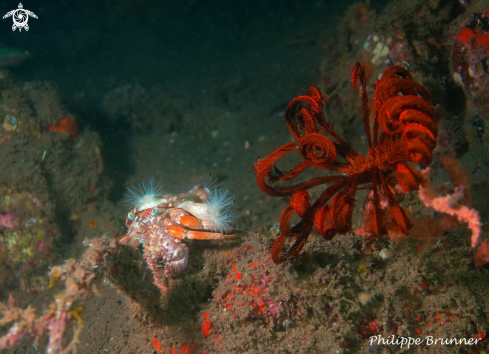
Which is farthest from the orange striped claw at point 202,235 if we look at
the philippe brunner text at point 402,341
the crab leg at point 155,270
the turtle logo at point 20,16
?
the turtle logo at point 20,16

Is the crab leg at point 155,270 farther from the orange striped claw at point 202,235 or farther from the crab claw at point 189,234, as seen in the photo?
the orange striped claw at point 202,235

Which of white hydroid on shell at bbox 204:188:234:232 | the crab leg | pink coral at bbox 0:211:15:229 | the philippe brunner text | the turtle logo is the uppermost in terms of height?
the turtle logo

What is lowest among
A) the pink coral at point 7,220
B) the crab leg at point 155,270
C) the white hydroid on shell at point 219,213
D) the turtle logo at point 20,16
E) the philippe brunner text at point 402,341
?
the philippe brunner text at point 402,341

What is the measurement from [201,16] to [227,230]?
15192mm

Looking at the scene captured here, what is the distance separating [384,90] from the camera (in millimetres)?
2170

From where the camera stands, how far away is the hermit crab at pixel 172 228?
106 inches

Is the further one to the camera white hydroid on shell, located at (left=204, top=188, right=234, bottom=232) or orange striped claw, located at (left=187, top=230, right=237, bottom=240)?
white hydroid on shell, located at (left=204, top=188, right=234, bottom=232)

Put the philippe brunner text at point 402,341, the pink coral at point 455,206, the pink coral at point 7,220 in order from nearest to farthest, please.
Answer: the pink coral at point 455,206 < the philippe brunner text at point 402,341 < the pink coral at point 7,220

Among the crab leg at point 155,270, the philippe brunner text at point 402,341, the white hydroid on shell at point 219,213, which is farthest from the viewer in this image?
the white hydroid on shell at point 219,213

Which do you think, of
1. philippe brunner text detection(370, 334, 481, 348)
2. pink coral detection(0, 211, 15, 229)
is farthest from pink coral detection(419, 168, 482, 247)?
pink coral detection(0, 211, 15, 229)

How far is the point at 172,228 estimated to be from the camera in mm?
2711

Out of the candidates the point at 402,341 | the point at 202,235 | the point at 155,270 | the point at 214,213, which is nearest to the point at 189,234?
the point at 202,235

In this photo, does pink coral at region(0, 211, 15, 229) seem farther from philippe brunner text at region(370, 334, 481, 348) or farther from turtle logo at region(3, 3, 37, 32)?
turtle logo at region(3, 3, 37, 32)

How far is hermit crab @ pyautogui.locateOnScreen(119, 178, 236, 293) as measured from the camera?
2.69 meters
